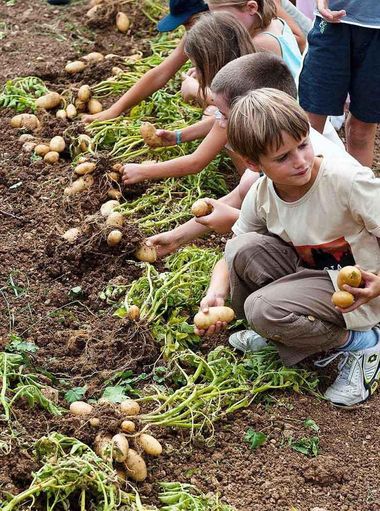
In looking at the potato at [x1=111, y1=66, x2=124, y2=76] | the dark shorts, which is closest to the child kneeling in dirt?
the dark shorts

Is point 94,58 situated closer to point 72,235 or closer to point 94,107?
point 94,107

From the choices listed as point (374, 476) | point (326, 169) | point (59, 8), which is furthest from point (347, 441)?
point (59, 8)

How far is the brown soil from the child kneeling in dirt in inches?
6.8

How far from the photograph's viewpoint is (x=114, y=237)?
381 centimetres

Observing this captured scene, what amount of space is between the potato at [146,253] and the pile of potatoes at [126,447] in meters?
0.96

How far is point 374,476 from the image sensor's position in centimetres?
297

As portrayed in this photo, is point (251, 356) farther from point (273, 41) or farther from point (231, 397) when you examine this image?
point (273, 41)

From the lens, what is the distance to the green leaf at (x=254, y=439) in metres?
3.05

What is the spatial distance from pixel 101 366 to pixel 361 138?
59.1 inches

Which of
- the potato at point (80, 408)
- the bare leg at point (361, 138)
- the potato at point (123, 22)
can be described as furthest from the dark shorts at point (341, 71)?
the potato at point (123, 22)

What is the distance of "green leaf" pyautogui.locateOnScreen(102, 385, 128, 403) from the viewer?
3.13 meters

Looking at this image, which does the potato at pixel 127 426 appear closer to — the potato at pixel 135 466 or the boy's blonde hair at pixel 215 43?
the potato at pixel 135 466

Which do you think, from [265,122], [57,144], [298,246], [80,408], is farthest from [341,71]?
[80,408]

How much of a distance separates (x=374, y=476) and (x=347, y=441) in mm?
169
